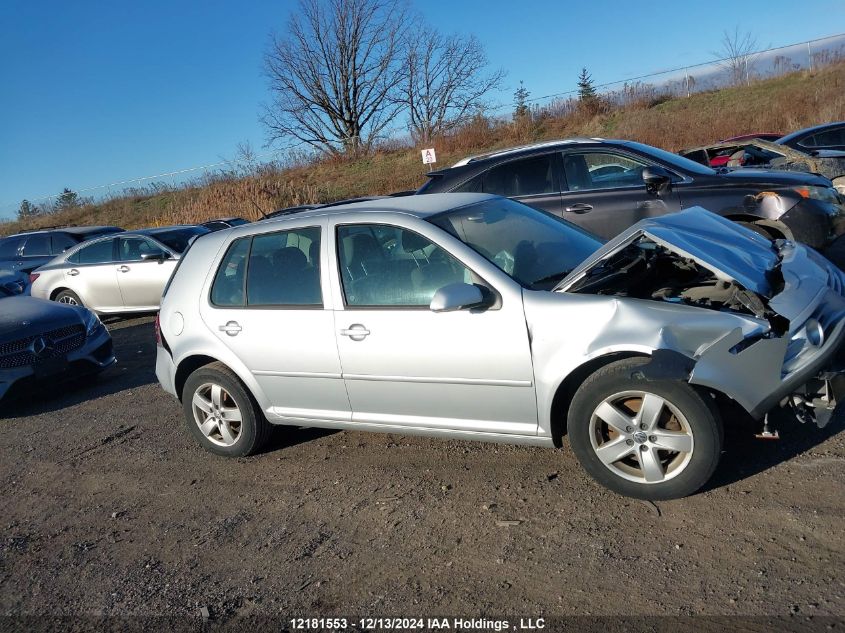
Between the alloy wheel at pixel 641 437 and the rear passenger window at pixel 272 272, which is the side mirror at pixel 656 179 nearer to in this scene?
the rear passenger window at pixel 272 272

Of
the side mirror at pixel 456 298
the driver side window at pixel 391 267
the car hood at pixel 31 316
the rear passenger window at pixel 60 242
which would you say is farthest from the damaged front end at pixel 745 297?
the rear passenger window at pixel 60 242

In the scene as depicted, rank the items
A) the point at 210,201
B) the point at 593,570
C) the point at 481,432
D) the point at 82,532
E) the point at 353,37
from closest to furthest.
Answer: the point at 593,570 → the point at 481,432 → the point at 82,532 → the point at 210,201 → the point at 353,37

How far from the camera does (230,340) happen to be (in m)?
5.03

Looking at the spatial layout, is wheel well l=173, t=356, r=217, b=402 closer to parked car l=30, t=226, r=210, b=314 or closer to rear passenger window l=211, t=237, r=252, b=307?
rear passenger window l=211, t=237, r=252, b=307

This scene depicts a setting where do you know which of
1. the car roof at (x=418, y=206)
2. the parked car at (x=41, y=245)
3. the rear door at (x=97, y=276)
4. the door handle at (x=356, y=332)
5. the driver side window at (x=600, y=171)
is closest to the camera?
the door handle at (x=356, y=332)

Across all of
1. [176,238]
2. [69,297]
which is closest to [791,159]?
[176,238]

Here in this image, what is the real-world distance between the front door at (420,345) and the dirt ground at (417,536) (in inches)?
18.2

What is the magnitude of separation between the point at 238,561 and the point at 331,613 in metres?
0.82

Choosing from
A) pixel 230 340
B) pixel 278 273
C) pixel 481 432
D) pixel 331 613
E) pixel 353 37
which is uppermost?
pixel 353 37

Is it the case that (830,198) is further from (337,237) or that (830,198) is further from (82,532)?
(82,532)

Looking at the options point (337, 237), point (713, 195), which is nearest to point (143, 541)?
point (337, 237)

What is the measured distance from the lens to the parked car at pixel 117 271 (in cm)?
1199

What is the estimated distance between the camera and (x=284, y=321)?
4777mm

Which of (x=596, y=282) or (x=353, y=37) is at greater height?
(x=353, y=37)
